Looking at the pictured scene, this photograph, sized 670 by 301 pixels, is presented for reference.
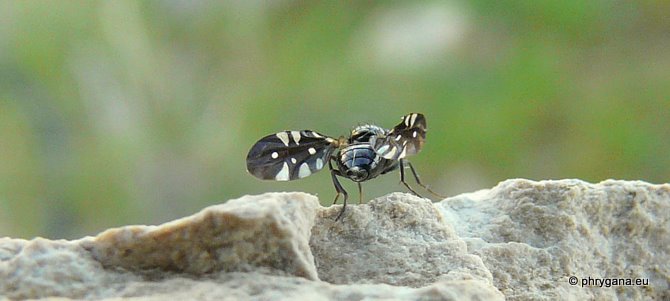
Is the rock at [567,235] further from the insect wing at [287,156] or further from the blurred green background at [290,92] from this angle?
the blurred green background at [290,92]

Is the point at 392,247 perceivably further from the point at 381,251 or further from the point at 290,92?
the point at 290,92

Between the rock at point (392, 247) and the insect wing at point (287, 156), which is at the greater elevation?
the insect wing at point (287, 156)

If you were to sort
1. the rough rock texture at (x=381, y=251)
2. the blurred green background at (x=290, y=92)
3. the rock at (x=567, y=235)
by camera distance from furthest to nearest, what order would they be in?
the blurred green background at (x=290, y=92)
the rock at (x=567, y=235)
the rough rock texture at (x=381, y=251)

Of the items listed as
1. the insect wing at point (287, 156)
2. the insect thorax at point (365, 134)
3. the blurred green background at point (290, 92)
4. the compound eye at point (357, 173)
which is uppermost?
the blurred green background at point (290, 92)

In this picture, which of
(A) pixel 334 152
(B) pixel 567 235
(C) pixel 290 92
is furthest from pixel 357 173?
(C) pixel 290 92

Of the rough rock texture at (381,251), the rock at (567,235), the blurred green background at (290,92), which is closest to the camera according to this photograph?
the rough rock texture at (381,251)

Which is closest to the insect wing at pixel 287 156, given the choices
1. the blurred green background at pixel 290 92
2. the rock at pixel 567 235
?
the rock at pixel 567 235

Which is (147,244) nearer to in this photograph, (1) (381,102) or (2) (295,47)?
(1) (381,102)
